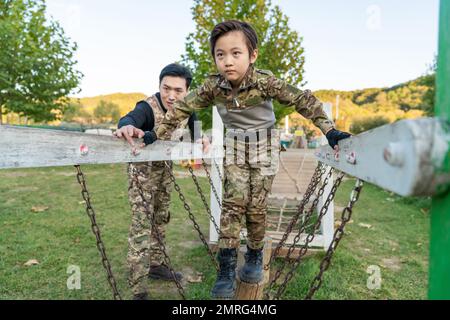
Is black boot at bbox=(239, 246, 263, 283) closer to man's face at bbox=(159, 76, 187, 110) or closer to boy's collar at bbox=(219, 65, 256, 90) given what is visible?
boy's collar at bbox=(219, 65, 256, 90)

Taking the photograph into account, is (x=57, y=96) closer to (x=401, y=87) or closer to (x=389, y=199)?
(x=389, y=199)

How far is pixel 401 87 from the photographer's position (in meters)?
33.3

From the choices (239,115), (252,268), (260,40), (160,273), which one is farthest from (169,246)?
(260,40)

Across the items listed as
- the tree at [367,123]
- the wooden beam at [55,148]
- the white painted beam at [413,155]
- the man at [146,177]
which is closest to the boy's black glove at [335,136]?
the white painted beam at [413,155]

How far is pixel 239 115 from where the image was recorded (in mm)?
1904

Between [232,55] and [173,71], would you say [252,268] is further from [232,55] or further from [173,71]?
[173,71]

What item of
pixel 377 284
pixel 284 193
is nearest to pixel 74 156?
pixel 377 284

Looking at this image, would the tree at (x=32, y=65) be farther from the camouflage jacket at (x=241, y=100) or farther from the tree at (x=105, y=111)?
the tree at (x=105, y=111)

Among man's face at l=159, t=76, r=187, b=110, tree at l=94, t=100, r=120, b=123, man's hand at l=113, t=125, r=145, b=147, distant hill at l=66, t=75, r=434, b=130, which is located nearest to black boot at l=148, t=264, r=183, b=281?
man's face at l=159, t=76, r=187, b=110

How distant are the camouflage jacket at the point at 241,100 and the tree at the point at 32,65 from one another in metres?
11.6

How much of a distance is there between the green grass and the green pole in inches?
89.4

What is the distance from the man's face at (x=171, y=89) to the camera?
240 centimetres
